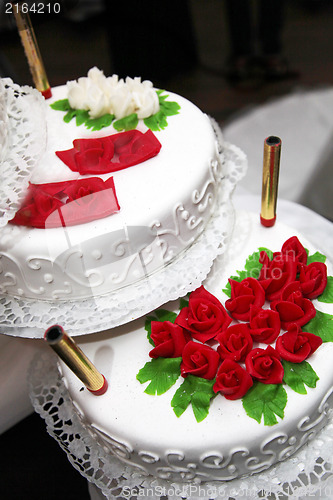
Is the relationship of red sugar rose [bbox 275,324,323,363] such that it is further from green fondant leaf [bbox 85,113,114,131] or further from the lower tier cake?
green fondant leaf [bbox 85,113,114,131]

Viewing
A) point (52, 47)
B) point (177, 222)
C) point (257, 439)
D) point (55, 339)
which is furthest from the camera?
point (52, 47)

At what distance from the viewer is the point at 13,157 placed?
873mm

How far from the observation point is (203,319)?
88cm

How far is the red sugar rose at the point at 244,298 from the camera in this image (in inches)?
35.5

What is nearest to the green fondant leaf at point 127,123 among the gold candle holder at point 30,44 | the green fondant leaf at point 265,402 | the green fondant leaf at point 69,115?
the green fondant leaf at point 69,115

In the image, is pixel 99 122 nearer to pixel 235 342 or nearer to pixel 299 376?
pixel 235 342

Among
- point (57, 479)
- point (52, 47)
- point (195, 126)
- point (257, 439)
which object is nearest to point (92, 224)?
point (195, 126)

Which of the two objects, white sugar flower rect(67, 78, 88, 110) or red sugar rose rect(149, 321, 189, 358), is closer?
red sugar rose rect(149, 321, 189, 358)

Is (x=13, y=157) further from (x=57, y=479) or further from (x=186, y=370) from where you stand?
(x=57, y=479)

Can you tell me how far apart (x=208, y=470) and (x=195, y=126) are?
692mm

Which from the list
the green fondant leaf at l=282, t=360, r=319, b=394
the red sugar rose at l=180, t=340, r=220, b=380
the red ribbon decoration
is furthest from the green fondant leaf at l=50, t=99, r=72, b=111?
the green fondant leaf at l=282, t=360, r=319, b=394

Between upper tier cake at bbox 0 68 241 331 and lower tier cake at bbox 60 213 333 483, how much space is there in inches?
3.7

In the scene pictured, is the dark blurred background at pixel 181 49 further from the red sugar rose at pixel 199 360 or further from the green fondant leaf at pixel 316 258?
the red sugar rose at pixel 199 360

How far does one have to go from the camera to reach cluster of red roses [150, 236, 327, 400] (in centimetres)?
82
